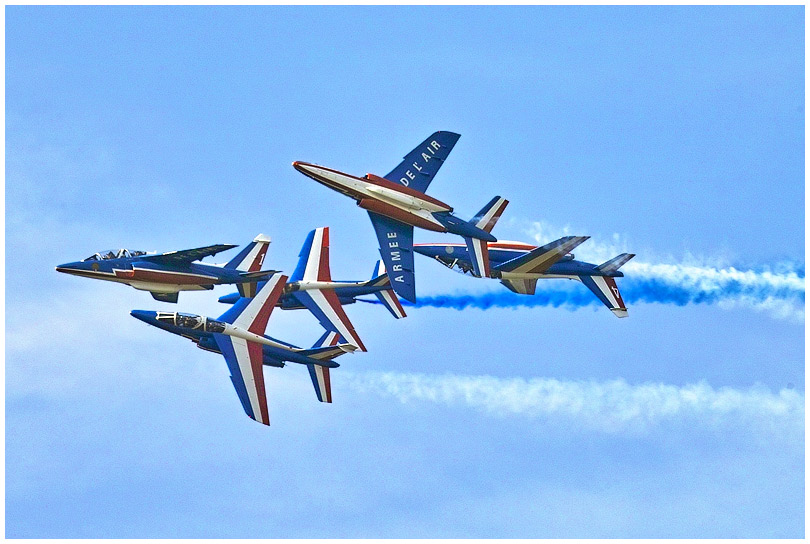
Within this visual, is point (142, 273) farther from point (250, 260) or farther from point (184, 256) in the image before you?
point (250, 260)

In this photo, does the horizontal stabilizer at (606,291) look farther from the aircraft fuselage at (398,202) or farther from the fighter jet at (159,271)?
the fighter jet at (159,271)

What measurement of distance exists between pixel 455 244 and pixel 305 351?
11.2 m

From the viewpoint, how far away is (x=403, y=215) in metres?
113

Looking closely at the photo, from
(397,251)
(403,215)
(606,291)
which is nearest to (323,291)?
(397,251)

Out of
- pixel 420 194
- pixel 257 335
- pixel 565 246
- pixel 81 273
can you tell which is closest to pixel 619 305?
pixel 565 246

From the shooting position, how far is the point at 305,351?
113500 mm

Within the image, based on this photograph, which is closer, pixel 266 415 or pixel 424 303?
pixel 266 415

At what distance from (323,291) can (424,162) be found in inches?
380

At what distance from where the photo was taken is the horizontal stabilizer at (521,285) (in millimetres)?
116438

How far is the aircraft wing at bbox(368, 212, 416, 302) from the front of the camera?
11206 cm

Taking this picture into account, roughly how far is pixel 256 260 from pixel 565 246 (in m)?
16.8

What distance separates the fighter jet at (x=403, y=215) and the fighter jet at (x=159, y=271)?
6141mm

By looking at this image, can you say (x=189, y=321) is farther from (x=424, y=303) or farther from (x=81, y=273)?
(x=424, y=303)

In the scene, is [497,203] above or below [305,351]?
above
